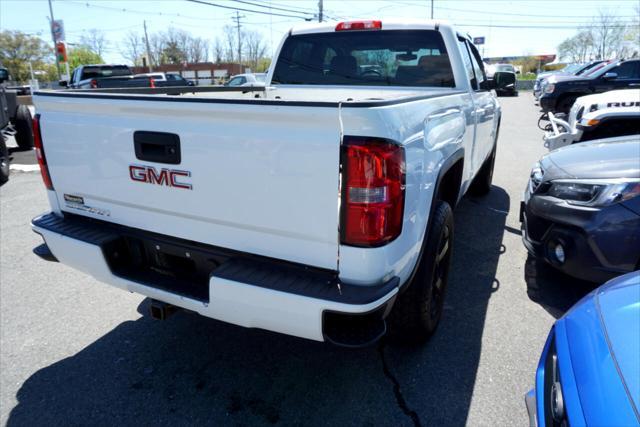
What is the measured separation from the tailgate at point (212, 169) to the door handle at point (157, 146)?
15 mm

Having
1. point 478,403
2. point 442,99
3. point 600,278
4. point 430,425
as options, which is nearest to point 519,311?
point 600,278

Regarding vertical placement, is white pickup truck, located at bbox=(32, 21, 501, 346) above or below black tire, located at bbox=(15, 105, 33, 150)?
above

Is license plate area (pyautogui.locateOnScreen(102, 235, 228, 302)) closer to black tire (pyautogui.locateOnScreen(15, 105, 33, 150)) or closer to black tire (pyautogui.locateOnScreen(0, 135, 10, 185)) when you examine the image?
black tire (pyautogui.locateOnScreen(0, 135, 10, 185))

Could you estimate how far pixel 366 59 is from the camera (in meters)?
4.18

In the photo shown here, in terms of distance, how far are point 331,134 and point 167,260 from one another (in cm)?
125

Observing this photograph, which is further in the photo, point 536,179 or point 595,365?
point 536,179

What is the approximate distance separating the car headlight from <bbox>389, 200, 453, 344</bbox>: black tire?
107 cm

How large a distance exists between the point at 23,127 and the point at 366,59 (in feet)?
30.2

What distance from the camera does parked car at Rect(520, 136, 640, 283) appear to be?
2.94 meters

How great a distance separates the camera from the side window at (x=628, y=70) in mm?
13705

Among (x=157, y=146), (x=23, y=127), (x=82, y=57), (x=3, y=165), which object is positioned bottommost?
(x=3, y=165)

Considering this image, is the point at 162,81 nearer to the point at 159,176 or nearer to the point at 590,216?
the point at 159,176

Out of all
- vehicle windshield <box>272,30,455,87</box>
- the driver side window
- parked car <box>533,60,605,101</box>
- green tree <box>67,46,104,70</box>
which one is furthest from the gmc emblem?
green tree <box>67,46,104,70</box>

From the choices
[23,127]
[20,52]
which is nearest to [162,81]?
[23,127]
